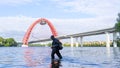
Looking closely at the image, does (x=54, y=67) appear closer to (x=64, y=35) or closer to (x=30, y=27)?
(x=64, y=35)

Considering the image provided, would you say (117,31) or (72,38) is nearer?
(117,31)

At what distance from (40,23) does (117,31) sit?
59.8m

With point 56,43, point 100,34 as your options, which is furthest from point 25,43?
point 56,43

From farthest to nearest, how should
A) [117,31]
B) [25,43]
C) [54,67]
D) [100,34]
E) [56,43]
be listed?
[25,43], [100,34], [117,31], [56,43], [54,67]

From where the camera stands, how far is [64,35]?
16262 centimetres

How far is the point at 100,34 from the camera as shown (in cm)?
14588

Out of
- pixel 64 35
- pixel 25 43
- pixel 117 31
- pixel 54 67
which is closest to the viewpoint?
pixel 54 67

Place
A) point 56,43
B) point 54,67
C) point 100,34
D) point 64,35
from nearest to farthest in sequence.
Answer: point 54,67
point 56,43
point 100,34
point 64,35

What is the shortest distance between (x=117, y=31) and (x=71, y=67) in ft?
369

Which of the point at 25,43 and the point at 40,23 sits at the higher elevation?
the point at 40,23

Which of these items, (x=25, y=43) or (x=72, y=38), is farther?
(x=25, y=43)

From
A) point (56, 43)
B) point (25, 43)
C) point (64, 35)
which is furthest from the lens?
point (25, 43)

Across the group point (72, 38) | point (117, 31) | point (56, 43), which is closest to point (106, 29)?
point (117, 31)

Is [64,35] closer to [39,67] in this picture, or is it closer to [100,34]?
[100,34]
